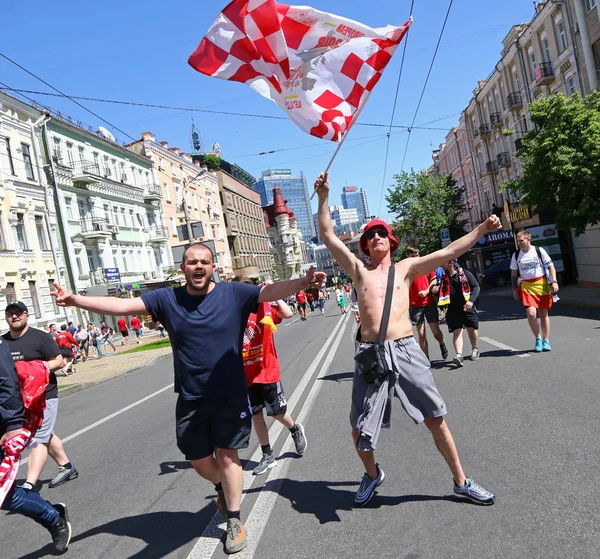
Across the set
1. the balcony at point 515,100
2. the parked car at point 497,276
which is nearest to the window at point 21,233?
the parked car at point 497,276

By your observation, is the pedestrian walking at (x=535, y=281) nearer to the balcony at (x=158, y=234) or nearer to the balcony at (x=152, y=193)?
the balcony at (x=158, y=234)

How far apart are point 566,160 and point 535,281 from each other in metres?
9.03

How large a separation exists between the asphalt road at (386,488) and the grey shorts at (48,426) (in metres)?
0.55

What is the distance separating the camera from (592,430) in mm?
4988

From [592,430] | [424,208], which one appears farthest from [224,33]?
[424,208]

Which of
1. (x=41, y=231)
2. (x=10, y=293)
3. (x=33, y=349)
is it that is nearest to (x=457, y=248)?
(x=33, y=349)

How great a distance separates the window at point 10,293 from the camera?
1099 inches

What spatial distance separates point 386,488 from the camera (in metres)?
4.35

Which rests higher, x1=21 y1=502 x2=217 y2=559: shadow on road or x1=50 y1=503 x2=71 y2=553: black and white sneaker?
x1=50 y1=503 x2=71 y2=553: black and white sneaker

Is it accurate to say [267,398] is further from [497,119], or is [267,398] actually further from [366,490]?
[497,119]

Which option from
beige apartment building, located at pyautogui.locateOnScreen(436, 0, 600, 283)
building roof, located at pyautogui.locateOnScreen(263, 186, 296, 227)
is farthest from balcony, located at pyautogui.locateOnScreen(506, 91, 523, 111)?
building roof, located at pyautogui.locateOnScreen(263, 186, 296, 227)

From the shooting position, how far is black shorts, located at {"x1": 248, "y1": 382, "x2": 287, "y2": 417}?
17.7ft

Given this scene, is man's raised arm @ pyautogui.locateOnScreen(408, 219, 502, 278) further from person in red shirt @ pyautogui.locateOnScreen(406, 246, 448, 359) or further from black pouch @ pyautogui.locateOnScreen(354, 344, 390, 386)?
person in red shirt @ pyautogui.locateOnScreen(406, 246, 448, 359)

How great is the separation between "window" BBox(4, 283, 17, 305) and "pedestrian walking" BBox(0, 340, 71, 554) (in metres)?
26.3
